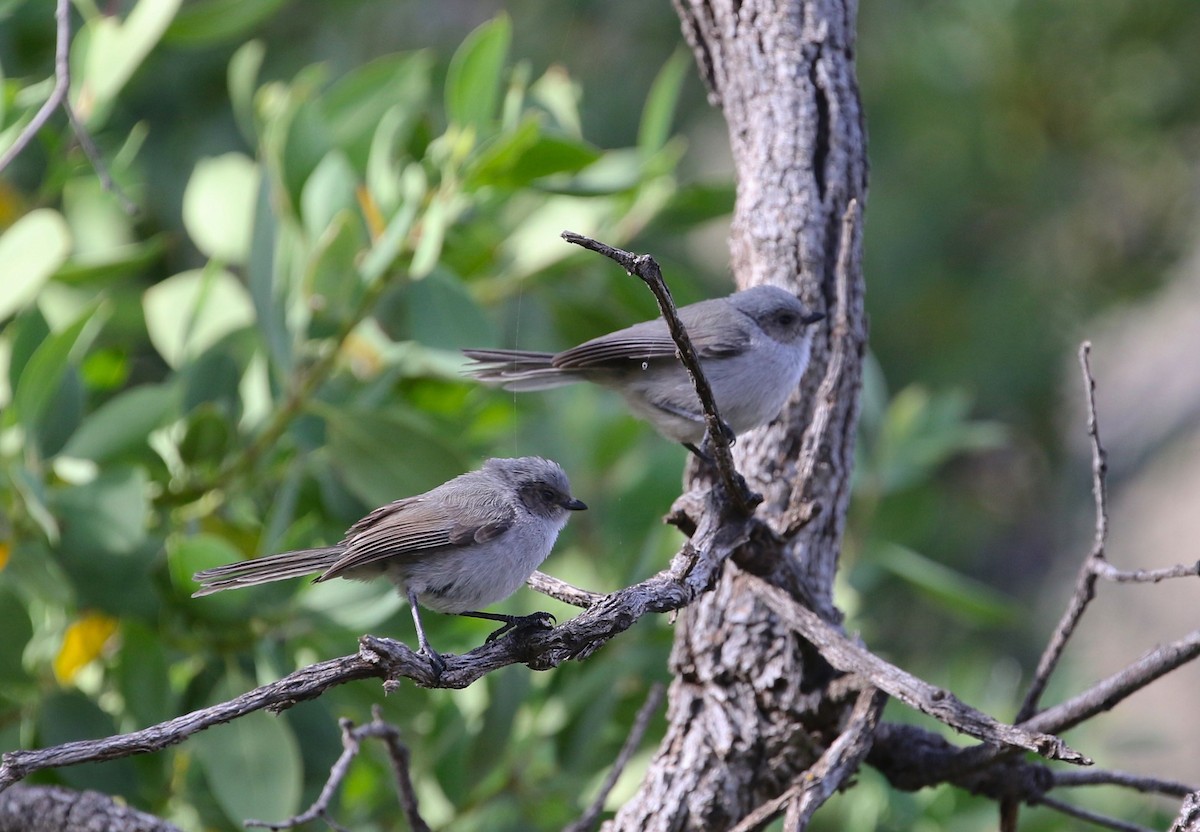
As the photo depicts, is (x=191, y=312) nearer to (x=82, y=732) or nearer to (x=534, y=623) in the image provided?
(x=82, y=732)

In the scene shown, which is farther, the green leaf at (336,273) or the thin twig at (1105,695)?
the green leaf at (336,273)

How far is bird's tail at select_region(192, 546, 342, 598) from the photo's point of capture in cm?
199

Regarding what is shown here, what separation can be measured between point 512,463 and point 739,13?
1.22 metres

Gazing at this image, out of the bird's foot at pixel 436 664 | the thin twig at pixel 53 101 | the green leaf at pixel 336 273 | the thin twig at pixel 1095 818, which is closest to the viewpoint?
the bird's foot at pixel 436 664

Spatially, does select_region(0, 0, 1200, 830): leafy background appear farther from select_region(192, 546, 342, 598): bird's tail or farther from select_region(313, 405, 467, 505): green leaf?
select_region(192, 546, 342, 598): bird's tail

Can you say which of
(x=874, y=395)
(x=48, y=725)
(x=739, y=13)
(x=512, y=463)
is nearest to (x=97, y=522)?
(x=48, y=725)

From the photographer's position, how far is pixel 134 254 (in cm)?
327

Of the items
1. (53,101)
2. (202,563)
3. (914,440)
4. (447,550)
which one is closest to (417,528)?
(447,550)

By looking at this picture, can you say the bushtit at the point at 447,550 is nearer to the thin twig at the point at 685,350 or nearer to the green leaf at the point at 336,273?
the thin twig at the point at 685,350

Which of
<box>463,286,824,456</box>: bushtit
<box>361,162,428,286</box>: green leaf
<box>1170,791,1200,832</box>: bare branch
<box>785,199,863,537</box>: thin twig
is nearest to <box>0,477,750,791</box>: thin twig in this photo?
<box>785,199,863,537</box>: thin twig

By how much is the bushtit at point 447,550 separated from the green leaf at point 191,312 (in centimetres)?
145

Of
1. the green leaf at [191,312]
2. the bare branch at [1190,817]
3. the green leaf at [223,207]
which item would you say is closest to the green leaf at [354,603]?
the green leaf at [191,312]

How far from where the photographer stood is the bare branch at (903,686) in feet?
Result: 6.34

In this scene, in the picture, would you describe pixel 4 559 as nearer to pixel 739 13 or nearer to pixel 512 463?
pixel 512 463
